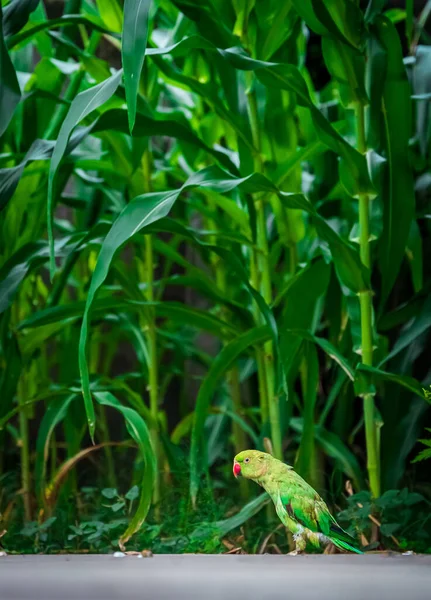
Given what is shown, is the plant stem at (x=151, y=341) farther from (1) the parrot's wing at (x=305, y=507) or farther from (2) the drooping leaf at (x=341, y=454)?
(1) the parrot's wing at (x=305, y=507)

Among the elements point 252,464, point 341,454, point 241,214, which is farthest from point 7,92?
point 341,454

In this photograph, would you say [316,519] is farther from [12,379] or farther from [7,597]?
[12,379]

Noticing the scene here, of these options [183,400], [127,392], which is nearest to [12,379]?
[127,392]

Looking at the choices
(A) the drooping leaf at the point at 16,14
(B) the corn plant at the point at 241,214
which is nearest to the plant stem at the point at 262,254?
(B) the corn plant at the point at 241,214

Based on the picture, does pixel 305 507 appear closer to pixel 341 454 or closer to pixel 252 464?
pixel 252 464

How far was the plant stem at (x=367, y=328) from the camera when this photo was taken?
729mm

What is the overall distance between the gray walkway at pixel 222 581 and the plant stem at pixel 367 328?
0.73ft

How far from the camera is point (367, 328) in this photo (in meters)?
0.74

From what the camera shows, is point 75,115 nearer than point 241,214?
Yes

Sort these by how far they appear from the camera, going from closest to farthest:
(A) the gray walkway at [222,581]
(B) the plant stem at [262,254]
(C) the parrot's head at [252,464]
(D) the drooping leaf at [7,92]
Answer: (A) the gray walkway at [222,581] < (C) the parrot's head at [252,464] < (D) the drooping leaf at [7,92] < (B) the plant stem at [262,254]

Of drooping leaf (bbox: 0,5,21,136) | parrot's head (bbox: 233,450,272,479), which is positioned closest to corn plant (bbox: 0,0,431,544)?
drooping leaf (bbox: 0,5,21,136)

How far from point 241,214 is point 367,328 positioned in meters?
0.21

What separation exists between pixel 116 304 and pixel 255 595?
425 mm

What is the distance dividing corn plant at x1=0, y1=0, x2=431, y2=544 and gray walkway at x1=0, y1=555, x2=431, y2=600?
141 millimetres
